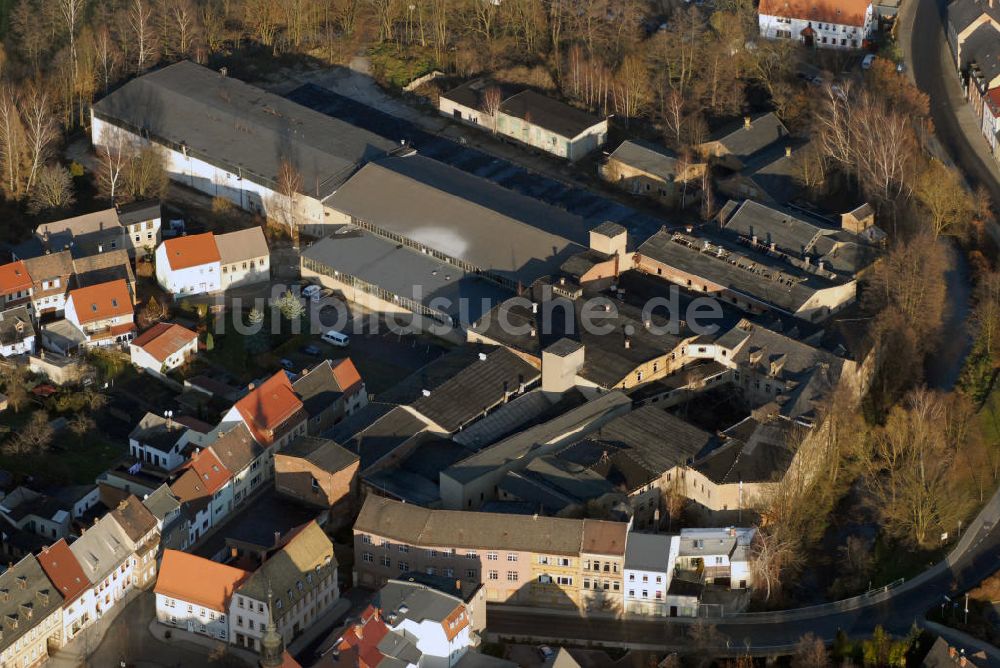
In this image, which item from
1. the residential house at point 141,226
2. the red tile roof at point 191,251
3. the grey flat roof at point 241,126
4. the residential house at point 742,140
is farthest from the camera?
the residential house at point 742,140

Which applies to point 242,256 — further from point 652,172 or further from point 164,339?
point 652,172

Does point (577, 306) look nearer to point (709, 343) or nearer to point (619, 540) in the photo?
point (709, 343)

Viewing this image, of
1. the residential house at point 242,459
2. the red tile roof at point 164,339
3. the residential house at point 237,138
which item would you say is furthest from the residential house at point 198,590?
the residential house at point 237,138

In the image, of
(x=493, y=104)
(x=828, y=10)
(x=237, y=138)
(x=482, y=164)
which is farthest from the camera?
(x=828, y=10)

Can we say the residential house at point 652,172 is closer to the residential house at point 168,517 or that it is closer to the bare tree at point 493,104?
the bare tree at point 493,104

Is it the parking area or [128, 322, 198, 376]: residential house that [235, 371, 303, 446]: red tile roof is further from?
the parking area

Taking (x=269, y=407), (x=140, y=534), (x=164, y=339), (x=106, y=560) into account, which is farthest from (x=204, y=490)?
(x=164, y=339)

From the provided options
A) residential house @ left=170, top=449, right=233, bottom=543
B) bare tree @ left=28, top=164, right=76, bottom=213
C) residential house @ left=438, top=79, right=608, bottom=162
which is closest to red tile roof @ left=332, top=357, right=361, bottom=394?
residential house @ left=170, top=449, right=233, bottom=543
